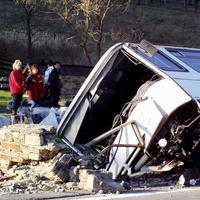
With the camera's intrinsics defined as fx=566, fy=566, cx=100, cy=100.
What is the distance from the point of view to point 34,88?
48.5 feet

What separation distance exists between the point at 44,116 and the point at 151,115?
17.0 feet

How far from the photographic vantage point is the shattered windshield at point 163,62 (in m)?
8.72

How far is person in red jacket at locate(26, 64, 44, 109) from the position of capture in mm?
14695

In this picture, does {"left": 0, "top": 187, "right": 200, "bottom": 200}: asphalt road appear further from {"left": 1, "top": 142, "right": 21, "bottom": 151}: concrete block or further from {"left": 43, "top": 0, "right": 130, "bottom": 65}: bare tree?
{"left": 43, "top": 0, "right": 130, "bottom": 65}: bare tree

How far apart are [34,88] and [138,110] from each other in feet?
21.6

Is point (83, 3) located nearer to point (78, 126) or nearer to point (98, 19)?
point (98, 19)

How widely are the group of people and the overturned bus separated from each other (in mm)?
4256

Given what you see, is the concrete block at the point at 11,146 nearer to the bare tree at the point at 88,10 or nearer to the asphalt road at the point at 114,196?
the asphalt road at the point at 114,196

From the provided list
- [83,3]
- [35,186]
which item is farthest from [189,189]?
[83,3]

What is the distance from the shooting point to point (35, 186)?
25.5 ft

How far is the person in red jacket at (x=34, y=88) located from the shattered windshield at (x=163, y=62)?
241 inches

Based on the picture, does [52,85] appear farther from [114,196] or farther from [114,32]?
[114,32]

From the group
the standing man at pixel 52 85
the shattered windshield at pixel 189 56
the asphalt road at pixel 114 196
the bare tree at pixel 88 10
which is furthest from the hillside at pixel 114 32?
the asphalt road at pixel 114 196

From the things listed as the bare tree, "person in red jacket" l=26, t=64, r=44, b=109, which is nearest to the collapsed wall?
A: "person in red jacket" l=26, t=64, r=44, b=109
